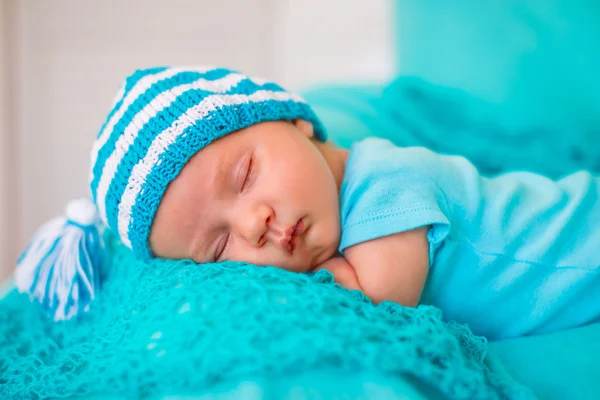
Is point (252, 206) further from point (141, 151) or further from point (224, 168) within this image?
point (141, 151)

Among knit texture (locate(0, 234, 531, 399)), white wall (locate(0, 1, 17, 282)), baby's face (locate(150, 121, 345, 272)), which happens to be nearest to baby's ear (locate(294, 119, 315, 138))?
baby's face (locate(150, 121, 345, 272))

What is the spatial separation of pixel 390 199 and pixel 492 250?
A: 0.68 ft

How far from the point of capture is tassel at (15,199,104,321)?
98 centimetres

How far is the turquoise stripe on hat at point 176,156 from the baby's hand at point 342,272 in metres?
0.29

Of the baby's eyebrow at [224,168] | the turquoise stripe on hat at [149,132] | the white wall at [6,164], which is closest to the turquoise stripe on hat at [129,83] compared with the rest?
the turquoise stripe on hat at [149,132]

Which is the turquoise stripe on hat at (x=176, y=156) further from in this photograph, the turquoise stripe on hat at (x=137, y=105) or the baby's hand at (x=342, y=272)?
the baby's hand at (x=342, y=272)

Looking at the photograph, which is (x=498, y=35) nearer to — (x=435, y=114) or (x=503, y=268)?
(x=435, y=114)

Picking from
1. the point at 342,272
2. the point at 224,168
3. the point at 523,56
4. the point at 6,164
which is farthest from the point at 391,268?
the point at 6,164

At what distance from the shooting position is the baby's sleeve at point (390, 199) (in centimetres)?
83

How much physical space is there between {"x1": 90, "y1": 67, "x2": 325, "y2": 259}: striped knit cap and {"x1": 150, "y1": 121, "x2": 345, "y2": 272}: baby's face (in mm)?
25

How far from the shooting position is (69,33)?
5.90ft

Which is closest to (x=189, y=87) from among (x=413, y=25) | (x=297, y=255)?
(x=297, y=255)

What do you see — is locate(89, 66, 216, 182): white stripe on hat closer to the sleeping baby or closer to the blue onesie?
the sleeping baby

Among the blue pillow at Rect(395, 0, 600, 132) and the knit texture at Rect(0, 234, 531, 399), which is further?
the blue pillow at Rect(395, 0, 600, 132)
